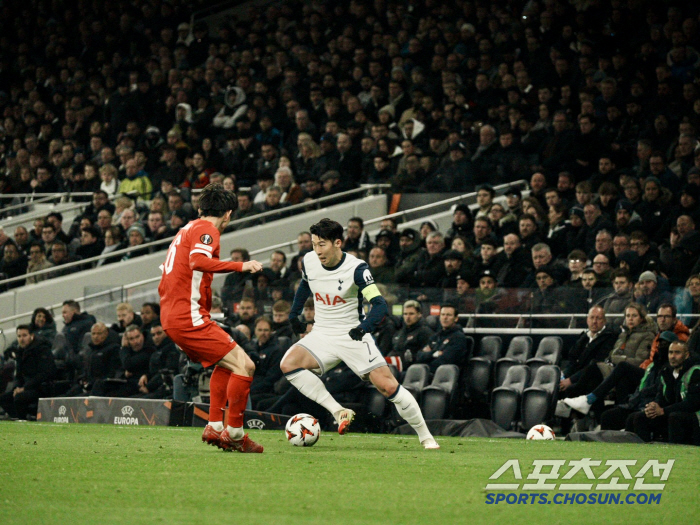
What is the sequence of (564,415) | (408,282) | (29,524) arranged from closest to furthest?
(29,524) < (564,415) < (408,282)

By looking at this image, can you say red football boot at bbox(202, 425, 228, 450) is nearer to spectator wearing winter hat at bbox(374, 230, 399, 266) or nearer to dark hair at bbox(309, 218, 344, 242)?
dark hair at bbox(309, 218, 344, 242)

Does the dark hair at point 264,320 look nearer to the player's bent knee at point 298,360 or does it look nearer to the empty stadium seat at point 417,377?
the empty stadium seat at point 417,377

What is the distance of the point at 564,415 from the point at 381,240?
499cm

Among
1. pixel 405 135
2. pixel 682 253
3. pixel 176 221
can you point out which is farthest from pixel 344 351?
pixel 405 135

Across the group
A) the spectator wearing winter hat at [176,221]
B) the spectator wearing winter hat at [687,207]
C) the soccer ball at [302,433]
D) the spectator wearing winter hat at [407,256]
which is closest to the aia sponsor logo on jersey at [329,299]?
the soccer ball at [302,433]

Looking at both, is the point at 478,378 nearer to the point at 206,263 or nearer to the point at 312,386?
the point at 312,386

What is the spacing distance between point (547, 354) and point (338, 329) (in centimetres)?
439

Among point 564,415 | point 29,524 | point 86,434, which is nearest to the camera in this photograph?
point 29,524

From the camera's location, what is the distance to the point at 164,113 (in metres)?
24.0

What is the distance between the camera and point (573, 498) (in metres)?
5.65

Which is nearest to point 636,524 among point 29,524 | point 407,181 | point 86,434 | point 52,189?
point 29,524

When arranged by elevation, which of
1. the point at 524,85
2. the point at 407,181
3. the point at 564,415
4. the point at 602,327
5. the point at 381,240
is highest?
the point at 524,85

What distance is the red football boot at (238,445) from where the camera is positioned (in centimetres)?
841

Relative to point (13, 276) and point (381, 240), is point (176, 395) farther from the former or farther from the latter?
point (13, 276)
